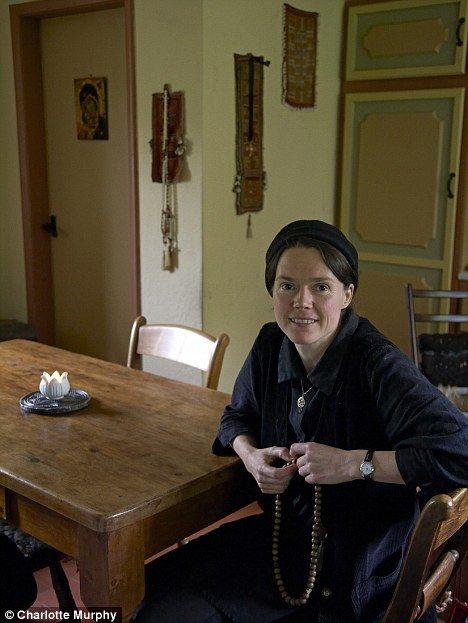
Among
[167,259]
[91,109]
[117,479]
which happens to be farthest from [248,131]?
[117,479]

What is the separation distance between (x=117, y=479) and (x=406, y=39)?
106 inches

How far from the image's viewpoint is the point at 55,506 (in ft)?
4.03

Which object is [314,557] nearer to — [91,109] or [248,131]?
[248,131]

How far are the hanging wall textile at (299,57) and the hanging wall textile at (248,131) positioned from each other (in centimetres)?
19

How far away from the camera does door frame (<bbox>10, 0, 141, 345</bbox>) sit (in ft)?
11.3

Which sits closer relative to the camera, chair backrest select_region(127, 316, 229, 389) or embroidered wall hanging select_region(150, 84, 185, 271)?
chair backrest select_region(127, 316, 229, 389)

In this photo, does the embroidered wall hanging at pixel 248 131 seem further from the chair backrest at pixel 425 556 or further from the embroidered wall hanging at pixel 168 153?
the chair backrest at pixel 425 556

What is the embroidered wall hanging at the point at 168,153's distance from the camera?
2895mm

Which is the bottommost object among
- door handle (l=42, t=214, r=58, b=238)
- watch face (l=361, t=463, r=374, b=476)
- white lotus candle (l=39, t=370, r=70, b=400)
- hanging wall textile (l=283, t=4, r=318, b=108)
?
white lotus candle (l=39, t=370, r=70, b=400)

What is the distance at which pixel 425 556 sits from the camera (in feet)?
3.39

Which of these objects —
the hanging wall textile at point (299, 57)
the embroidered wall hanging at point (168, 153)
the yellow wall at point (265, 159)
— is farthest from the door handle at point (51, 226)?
the hanging wall textile at point (299, 57)

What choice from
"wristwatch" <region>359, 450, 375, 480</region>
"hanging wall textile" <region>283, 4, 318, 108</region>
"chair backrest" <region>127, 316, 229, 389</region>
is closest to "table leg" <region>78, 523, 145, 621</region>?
"wristwatch" <region>359, 450, 375, 480</region>

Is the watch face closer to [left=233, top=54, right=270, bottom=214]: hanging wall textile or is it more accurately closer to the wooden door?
[left=233, top=54, right=270, bottom=214]: hanging wall textile

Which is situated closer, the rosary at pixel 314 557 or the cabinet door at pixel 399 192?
the rosary at pixel 314 557
